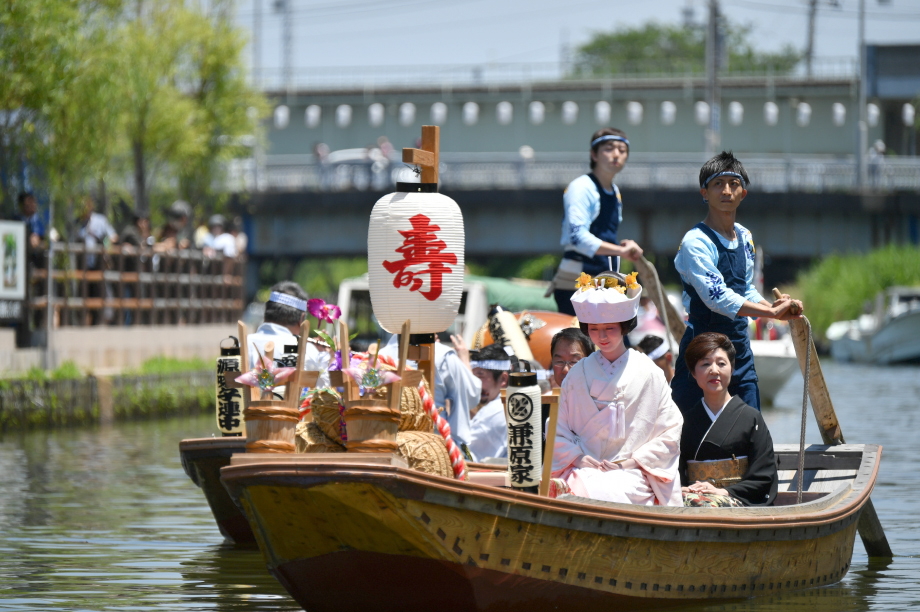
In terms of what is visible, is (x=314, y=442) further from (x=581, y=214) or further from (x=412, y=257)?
(x=581, y=214)

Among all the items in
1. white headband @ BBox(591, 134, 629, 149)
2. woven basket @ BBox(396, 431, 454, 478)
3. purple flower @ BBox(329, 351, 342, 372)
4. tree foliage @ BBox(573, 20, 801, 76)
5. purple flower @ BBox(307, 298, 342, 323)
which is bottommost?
woven basket @ BBox(396, 431, 454, 478)

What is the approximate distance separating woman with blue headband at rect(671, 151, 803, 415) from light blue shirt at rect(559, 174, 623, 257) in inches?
60.1

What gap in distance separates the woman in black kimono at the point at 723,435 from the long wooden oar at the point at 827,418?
943 millimetres

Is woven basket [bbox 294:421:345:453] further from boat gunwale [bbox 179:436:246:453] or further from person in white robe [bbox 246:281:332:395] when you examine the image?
person in white robe [bbox 246:281:332:395]

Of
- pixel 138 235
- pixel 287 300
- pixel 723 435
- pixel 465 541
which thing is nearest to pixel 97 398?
pixel 138 235

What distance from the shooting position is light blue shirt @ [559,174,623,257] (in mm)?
9422

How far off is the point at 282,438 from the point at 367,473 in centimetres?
52

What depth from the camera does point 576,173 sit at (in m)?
33.8

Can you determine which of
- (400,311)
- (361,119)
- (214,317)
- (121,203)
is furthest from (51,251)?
(361,119)

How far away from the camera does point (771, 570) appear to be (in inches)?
288

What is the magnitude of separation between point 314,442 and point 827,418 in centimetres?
397

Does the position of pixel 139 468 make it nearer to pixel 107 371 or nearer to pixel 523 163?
pixel 107 371

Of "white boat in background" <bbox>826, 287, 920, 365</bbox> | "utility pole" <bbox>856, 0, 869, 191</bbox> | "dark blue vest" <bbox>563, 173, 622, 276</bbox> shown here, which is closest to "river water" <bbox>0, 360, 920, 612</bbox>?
"dark blue vest" <bbox>563, 173, 622, 276</bbox>

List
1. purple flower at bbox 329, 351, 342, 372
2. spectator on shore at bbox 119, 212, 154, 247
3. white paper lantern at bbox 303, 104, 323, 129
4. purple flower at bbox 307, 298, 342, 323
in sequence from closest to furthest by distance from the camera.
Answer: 1. purple flower at bbox 329, 351, 342, 372
2. purple flower at bbox 307, 298, 342, 323
3. spectator on shore at bbox 119, 212, 154, 247
4. white paper lantern at bbox 303, 104, 323, 129
